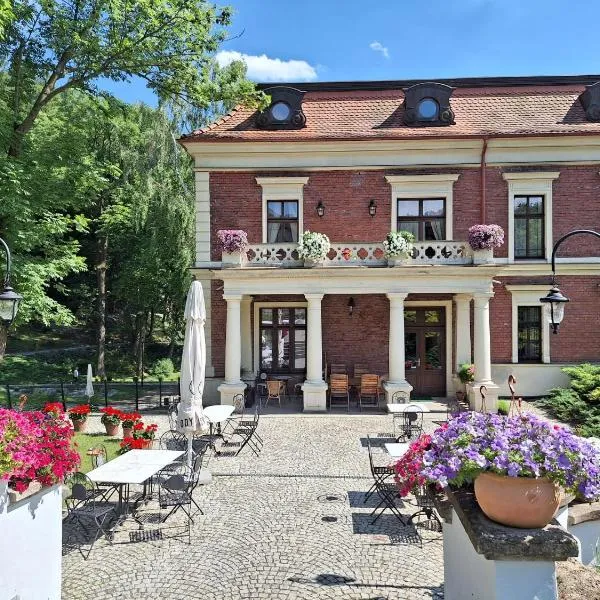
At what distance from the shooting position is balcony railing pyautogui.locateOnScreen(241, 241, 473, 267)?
14766 millimetres

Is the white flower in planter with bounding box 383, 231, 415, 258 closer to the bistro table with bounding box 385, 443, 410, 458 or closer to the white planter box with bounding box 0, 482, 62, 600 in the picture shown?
A: the bistro table with bounding box 385, 443, 410, 458

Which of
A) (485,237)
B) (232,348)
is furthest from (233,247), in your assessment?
(485,237)

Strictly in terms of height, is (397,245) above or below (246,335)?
above

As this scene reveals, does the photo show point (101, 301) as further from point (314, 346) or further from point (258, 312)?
point (314, 346)

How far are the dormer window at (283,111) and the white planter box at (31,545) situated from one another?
593 inches

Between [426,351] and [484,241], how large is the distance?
4.71 metres

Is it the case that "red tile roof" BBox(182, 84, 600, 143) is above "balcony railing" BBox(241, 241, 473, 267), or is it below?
above

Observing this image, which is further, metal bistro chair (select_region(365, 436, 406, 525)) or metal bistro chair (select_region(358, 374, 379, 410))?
metal bistro chair (select_region(358, 374, 379, 410))

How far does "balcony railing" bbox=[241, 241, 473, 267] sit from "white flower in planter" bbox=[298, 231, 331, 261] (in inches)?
10.8

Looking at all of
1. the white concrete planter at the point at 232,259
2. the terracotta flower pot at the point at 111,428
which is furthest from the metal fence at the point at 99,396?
the white concrete planter at the point at 232,259

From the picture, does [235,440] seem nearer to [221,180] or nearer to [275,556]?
[275,556]

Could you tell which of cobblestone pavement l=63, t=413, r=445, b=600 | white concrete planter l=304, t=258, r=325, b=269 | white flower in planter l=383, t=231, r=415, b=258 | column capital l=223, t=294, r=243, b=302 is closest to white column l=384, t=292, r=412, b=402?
white flower in planter l=383, t=231, r=415, b=258

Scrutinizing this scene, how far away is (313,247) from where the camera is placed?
47.3 ft

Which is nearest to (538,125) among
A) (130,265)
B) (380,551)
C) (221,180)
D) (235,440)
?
(221,180)
